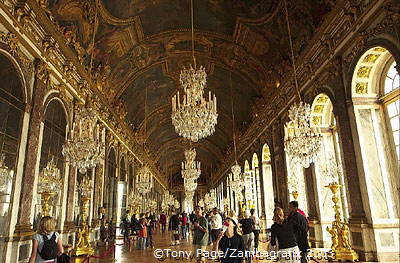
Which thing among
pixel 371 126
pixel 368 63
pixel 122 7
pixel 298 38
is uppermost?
pixel 122 7

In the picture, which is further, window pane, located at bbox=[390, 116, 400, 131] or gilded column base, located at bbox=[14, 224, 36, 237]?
window pane, located at bbox=[390, 116, 400, 131]

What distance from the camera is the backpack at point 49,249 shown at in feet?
11.1

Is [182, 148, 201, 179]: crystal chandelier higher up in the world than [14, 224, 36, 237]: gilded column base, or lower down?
higher up

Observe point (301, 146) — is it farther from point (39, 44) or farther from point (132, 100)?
point (132, 100)

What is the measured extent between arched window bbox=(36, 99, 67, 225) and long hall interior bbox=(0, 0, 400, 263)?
0.06m

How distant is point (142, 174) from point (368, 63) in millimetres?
9692

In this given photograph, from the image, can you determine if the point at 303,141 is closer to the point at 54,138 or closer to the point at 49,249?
the point at 49,249

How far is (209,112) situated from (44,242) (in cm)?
370

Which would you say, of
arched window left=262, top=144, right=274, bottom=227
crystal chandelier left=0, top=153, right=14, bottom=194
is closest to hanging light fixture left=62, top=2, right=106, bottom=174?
crystal chandelier left=0, top=153, right=14, bottom=194

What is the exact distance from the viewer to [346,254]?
254 inches

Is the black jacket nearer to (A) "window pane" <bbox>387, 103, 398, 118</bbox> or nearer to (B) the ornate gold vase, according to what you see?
(A) "window pane" <bbox>387, 103, 398, 118</bbox>

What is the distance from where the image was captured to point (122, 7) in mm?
10859

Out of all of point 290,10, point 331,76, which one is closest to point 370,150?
point 331,76

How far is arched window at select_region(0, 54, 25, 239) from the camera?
587 cm
